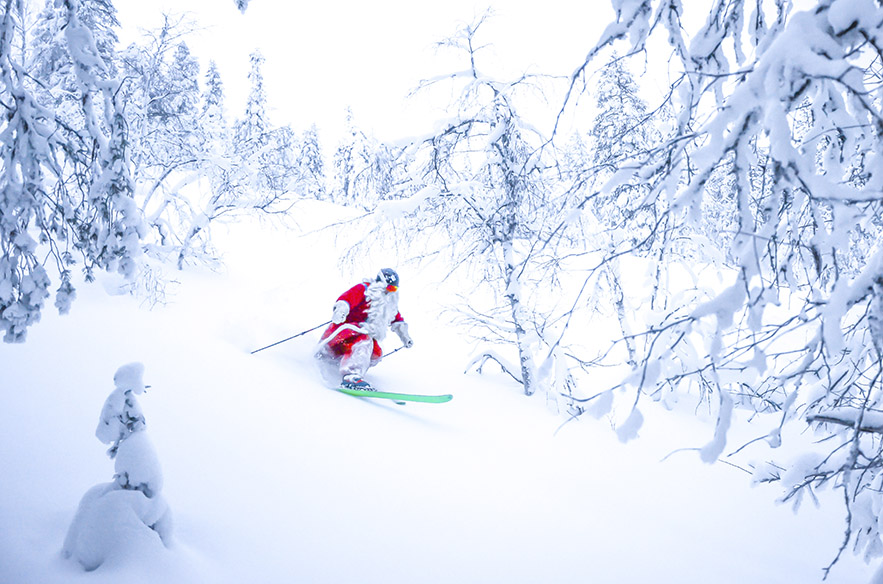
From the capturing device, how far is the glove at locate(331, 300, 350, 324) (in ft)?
17.8

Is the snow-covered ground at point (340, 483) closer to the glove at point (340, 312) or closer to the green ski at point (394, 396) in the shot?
the green ski at point (394, 396)

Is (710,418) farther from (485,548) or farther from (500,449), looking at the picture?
(485,548)

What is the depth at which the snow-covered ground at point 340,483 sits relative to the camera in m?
2.02

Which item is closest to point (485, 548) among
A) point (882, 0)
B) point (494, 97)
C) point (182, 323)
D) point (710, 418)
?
point (882, 0)

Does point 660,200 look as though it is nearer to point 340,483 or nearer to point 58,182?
point 340,483

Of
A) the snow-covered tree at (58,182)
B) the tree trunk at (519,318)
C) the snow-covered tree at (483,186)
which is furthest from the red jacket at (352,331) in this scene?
the snow-covered tree at (58,182)

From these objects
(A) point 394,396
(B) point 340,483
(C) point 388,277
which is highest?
(C) point 388,277

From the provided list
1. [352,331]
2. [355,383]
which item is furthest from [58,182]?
[352,331]

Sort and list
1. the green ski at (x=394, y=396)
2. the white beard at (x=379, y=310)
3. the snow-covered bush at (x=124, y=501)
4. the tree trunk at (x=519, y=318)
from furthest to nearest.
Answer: the tree trunk at (x=519, y=318), the white beard at (x=379, y=310), the green ski at (x=394, y=396), the snow-covered bush at (x=124, y=501)

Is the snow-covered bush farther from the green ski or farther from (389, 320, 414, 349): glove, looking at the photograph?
(389, 320, 414, 349): glove

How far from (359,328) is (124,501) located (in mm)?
3824

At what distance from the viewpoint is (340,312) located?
5.46m

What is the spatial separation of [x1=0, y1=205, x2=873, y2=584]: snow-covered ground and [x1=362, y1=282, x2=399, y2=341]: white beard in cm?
65

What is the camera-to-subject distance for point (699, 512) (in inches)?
155
